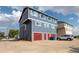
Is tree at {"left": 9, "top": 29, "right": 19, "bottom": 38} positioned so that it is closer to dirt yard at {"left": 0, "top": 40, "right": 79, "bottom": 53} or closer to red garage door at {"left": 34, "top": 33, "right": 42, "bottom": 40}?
dirt yard at {"left": 0, "top": 40, "right": 79, "bottom": 53}

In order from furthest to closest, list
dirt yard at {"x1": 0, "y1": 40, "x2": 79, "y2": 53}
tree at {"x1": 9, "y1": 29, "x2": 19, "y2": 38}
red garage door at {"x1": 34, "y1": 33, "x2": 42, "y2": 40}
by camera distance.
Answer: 1. red garage door at {"x1": 34, "y1": 33, "x2": 42, "y2": 40}
2. tree at {"x1": 9, "y1": 29, "x2": 19, "y2": 38}
3. dirt yard at {"x1": 0, "y1": 40, "x2": 79, "y2": 53}

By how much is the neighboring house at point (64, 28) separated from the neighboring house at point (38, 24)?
0.29 meters

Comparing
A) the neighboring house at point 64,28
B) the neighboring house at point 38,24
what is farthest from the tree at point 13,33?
the neighboring house at point 64,28

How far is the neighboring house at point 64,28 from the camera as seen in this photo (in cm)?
938

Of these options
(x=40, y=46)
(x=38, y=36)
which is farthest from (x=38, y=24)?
(x=40, y=46)

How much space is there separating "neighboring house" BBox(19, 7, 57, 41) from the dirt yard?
0.49 metres

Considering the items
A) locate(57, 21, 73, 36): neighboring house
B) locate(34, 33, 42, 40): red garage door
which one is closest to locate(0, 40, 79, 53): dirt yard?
locate(34, 33, 42, 40): red garage door

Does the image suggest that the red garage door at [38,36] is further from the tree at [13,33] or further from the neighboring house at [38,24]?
the tree at [13,33]

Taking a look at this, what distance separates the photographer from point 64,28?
967 centimetres

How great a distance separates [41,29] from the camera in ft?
32.7

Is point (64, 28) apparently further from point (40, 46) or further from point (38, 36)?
point (40, 46)

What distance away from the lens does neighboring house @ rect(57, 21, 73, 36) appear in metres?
9.38
